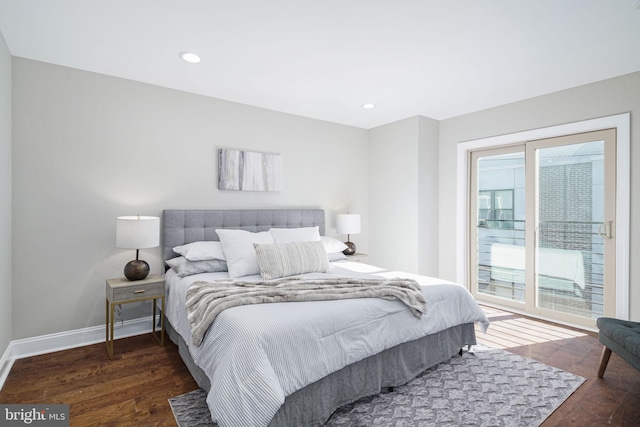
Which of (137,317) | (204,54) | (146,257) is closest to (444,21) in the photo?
(204,54)

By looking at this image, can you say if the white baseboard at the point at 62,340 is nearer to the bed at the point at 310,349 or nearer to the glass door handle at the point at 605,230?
the bed at the point at 310,349

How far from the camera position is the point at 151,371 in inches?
99.3

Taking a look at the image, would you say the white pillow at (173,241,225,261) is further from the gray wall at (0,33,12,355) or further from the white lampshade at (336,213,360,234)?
the white lampshade at (336,213,360,234)

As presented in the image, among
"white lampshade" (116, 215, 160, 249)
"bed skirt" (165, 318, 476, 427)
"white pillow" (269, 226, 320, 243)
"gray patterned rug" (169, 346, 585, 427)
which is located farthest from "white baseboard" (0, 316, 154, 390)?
"white pillow" (269, 226, 320, 243)

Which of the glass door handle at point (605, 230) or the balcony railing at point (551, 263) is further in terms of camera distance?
the balcony railing at point (551, 263)

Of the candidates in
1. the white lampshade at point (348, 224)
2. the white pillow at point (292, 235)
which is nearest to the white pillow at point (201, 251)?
the white pillow at point (292, 235)

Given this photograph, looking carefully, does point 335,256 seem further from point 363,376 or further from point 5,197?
point 5,197

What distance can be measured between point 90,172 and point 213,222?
119cm

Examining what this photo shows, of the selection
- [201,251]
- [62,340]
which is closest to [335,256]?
[201,251]

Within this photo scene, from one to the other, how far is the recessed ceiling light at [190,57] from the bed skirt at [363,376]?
7.45ft

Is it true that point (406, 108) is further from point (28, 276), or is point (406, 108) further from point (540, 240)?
point (28, 276)

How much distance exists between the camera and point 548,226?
376 cm

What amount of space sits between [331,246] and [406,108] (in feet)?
6.42

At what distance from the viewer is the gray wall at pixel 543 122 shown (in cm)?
309
